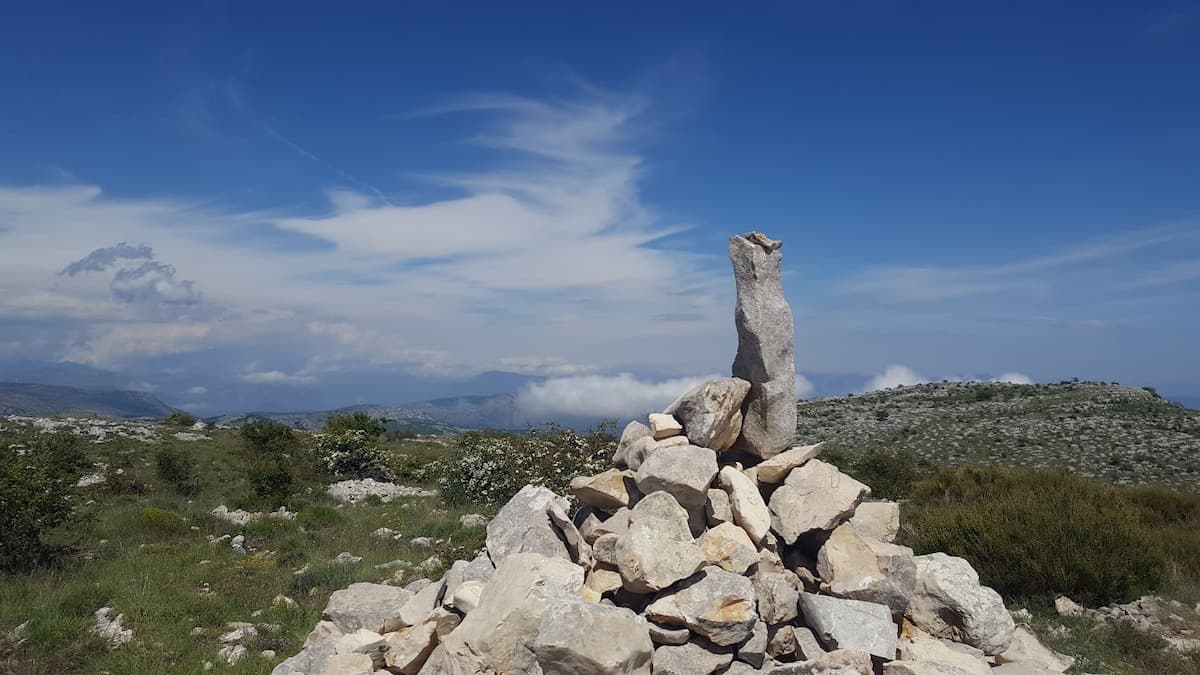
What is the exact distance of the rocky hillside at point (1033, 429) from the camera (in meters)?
36.2

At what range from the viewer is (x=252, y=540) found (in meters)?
Result: 17.0

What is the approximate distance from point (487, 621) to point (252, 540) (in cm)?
1199

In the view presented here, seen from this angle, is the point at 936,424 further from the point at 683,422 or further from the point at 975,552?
the point at 683,422

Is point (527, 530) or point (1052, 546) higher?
point (527, 530)

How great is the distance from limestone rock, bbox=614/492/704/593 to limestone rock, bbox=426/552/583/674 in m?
0.61

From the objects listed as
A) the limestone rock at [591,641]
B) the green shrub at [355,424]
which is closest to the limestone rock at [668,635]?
the limestone rock at [591,641]

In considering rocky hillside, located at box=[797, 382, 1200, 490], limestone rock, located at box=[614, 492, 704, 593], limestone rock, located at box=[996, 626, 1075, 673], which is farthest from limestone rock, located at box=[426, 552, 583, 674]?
rocky hillside, located at box=[797, 382, 1200, 490]

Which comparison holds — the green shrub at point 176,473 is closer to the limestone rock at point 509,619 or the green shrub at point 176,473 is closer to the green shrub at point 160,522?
the green shrub at point 160,522

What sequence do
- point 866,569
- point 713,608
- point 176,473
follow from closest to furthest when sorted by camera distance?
1. point 713,608
2. point 866,569
3. point 176,473

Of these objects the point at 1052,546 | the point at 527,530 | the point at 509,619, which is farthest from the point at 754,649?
the point at 1052,546

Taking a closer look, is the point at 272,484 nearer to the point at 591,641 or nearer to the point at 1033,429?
the point at 591,641

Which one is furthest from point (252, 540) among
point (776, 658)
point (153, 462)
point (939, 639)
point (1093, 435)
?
point (1093, 435)

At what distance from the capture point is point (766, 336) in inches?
381

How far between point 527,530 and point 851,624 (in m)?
4.00
